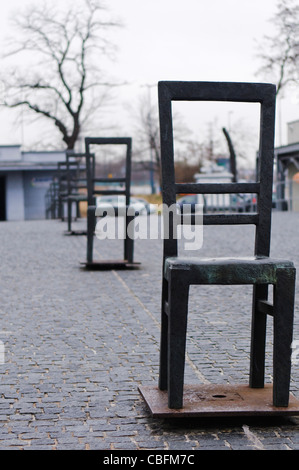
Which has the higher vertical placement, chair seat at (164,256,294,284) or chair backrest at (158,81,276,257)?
chair backrest at (158,81,276,257)

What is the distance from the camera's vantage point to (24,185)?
1911 inches

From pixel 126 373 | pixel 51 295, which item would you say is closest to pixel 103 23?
pixel 51 295

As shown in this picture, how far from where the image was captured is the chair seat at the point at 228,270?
392 cm

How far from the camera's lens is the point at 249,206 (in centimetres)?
3944

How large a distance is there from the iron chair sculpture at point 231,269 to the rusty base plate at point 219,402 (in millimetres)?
61

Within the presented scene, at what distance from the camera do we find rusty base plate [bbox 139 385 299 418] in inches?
153

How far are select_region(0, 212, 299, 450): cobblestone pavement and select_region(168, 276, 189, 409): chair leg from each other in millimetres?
136

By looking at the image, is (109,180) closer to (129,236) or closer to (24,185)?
(129,236)

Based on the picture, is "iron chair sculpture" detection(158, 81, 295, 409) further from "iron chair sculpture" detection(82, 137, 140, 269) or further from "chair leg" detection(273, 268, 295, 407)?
"iron chair sculpture" detection(82, 137, 140, 269)

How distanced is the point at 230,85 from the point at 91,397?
1.79 m

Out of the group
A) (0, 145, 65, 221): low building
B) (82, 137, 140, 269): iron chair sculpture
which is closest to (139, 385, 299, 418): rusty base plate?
(82, 137, 140, 269): iron chair sculpture

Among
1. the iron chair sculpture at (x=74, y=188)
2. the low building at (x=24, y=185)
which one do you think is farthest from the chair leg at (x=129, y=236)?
the low building at (x=24, y=185)

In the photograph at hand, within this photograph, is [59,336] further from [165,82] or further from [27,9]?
[27,9]

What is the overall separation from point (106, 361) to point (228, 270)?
69.1 inches
